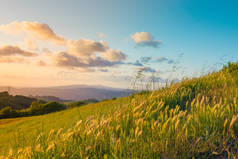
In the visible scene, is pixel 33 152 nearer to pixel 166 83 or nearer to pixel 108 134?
pixel 108 134

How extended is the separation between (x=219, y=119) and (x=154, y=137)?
135 centimetres

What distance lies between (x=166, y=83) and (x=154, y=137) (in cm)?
495

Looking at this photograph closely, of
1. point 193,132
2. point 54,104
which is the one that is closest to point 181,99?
point 193,132

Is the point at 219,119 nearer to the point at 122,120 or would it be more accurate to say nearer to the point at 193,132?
the point at 193,132

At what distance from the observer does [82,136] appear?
3330 mm

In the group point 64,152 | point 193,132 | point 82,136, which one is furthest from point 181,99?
point 64,152

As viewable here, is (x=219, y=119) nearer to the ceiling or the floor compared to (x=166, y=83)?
nearer to the floor

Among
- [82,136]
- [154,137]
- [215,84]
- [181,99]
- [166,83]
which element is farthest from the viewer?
[166,83]

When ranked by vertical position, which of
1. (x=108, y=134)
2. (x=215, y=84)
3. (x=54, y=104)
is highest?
(x=215, y=84)

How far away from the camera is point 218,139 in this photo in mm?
3059

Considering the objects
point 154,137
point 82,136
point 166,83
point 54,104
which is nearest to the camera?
point 154,137

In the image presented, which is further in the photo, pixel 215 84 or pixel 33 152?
pixel 215 84

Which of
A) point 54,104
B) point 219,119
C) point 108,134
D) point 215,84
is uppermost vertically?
point 215,84

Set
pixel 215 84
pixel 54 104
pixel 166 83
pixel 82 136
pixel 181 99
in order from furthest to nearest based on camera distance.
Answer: pixel 54 104 < pixel 166 83 < pixel 215 84 < pixel 181 99 < pixel 82 136
